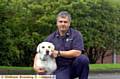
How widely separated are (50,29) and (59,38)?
17062 millimetres

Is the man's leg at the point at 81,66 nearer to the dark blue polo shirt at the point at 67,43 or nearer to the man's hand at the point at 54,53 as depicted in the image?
the dark blue polo shirt at the point at 67,43

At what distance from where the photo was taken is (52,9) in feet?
76.5

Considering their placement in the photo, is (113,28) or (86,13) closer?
(86,13)

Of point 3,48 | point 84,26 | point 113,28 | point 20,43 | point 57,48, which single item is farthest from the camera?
point 113,28

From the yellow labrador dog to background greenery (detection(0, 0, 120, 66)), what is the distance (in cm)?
1466

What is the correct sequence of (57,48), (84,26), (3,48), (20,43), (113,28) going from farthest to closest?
(113,28) → (84,26) → (20,43) → (3,48) → (57,48)

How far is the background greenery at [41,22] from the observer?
21.3 meters

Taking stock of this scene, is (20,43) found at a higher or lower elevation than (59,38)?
lower

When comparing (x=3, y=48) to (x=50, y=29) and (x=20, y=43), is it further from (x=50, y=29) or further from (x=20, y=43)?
(x=50, y=29)

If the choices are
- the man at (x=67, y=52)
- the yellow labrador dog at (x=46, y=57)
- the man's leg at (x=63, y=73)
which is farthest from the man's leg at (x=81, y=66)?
the yellow labrador dog at (x=46, y=57)

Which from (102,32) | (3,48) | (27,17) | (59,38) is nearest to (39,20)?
(27,17)

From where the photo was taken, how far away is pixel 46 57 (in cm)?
580

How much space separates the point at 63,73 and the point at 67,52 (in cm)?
32

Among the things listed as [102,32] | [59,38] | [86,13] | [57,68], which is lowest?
[102,32]
